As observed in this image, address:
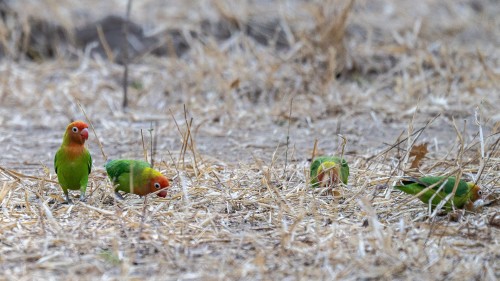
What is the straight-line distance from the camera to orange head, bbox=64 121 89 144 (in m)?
3.75

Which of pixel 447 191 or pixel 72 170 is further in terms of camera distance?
pixel 72 170

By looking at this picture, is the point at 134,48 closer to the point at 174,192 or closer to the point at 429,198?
the point at 174,192

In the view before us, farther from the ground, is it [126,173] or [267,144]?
[126,173]

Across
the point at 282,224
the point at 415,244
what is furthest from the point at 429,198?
the point at 282,224

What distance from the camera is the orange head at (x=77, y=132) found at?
12.3ft

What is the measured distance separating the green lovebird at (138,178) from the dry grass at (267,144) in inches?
3.1

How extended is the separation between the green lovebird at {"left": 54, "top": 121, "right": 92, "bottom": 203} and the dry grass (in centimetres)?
15

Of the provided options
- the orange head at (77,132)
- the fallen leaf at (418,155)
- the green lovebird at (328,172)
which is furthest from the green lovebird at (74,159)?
the fallen leaf at (418,155)

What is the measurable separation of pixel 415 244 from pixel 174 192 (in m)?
1.38

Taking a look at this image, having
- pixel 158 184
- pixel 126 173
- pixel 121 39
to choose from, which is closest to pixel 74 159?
pixel 126 173

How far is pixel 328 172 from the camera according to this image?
3926mm

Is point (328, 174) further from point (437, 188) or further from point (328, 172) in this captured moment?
point (437, 188)

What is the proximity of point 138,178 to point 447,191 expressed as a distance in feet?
4.85

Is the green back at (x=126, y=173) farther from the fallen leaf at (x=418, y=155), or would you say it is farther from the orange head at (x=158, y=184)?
the fallen leaf at (x=418, y=155)
